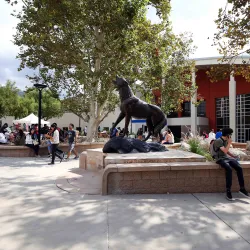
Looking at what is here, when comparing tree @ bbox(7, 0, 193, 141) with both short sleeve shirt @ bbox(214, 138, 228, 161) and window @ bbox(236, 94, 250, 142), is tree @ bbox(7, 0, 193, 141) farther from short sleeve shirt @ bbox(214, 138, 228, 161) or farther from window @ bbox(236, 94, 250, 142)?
window @ bbox(236, 94, 250, 142)

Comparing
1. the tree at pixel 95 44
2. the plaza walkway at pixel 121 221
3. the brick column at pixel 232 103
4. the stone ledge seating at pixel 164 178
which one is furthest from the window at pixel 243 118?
the plaza walkway at pixel 121 221

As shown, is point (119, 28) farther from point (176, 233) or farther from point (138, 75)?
point (176, 233)

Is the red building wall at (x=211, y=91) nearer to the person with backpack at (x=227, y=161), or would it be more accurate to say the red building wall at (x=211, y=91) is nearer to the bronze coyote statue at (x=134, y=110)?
the bronze coyote statue at (x=134, y=110)

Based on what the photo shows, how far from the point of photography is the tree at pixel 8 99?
118 feet

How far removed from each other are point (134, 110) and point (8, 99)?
32.9 metres

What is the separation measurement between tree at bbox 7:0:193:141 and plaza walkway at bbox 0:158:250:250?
34.4 ft

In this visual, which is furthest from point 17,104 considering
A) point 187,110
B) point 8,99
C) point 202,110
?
point 202,110

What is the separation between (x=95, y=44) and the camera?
590 inches

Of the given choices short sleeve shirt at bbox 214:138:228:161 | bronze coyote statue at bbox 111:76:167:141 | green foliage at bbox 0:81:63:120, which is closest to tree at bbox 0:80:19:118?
green foliage at bbox 0:81:63:120

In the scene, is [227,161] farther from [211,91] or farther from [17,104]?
[17,104]

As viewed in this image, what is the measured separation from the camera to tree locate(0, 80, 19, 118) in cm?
3584

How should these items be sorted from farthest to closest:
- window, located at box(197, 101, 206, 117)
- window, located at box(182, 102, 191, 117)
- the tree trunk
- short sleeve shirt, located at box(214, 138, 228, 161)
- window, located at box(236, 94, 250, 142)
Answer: window, located at box(182, 102, 191, 117) < window, located at box(197, 101, 206, 117) < window, located at box(236, 94, 250, 142) < the tree trunk < short sleeve shirt, located at box(214, 138, 228, 161)

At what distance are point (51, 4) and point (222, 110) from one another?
22310 mm

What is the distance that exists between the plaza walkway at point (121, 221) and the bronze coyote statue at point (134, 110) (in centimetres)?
303
